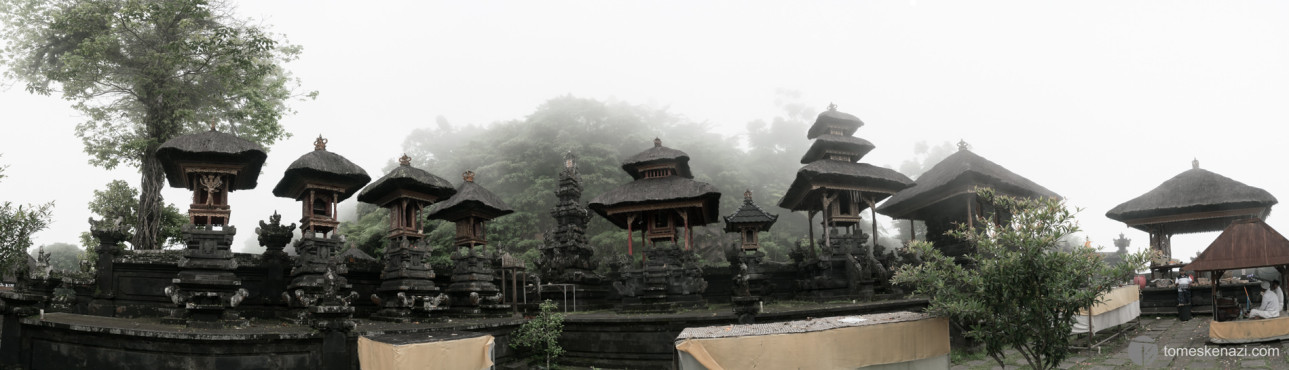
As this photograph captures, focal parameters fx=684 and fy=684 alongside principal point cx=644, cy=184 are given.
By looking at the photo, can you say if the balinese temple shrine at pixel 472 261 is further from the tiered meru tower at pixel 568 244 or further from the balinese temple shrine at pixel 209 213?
the balinese temple shrine at pixel 209 213

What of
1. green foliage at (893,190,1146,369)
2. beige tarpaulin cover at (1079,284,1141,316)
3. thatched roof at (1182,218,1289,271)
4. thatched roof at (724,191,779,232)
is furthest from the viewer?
thatched roof at (724,191,779,232)

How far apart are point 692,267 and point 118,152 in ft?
65.0

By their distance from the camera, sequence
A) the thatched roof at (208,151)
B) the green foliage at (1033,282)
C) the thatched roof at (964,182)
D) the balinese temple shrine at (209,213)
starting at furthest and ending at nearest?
the thatched roof at (964,182) < the thatched roof at (208,151) < the balinese temple shrine at (209,213) < the green foliage at (1033,282)

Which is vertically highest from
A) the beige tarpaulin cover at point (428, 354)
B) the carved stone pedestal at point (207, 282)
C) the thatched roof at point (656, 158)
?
the thatched roof at point (656, 158)

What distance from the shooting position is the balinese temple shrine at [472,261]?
17516mm

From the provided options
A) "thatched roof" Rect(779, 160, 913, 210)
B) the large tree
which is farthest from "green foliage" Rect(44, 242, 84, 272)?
"thatched roof" Rect(779, 160, 913, 210)

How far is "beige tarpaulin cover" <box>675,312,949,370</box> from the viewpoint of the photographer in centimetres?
763

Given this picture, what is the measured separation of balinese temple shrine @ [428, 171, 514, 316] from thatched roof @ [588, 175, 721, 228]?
3612 mm

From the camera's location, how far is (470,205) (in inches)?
747

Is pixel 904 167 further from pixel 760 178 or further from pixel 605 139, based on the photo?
pixel 605 139

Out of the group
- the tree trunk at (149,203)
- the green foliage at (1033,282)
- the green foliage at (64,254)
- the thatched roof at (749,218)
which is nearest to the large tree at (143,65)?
the tree trunk at (149,203)

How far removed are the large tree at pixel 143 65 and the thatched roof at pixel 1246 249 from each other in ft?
84.9

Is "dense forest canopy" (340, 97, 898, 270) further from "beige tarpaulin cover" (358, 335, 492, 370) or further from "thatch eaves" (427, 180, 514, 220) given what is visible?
"beige tarpaulin cover" (358, 335, 492, 370)

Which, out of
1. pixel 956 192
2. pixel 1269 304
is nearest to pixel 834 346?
pixel 1269 304
